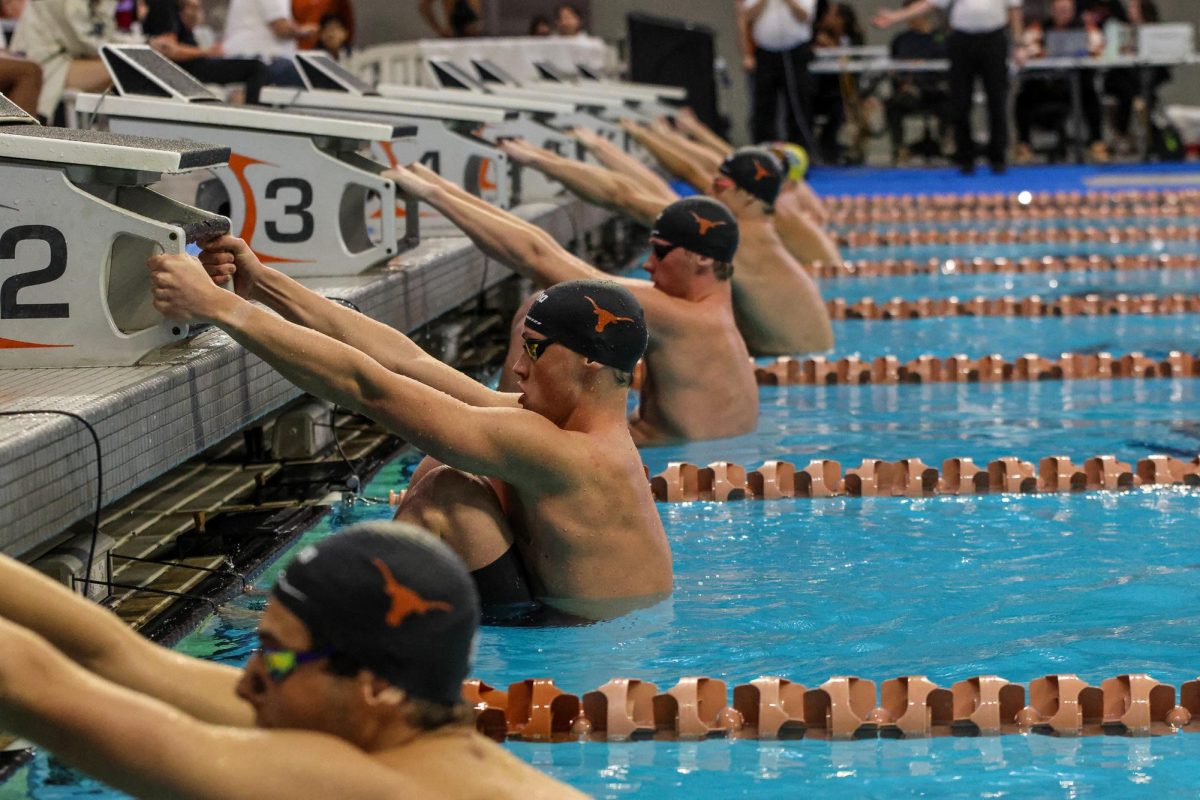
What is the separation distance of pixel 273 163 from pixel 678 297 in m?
1.49

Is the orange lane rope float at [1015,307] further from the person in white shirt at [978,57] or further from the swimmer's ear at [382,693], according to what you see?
the swimmer's ear at [382,693]

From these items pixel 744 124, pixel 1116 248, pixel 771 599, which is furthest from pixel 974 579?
pixel 744 124

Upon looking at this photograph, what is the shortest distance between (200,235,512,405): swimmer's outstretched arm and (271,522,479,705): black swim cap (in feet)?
Result: 6.69

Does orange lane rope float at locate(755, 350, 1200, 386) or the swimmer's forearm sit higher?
the swimmer's forearm

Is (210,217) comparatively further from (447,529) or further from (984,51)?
(984,51)

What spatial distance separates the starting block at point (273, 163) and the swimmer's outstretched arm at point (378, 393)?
103 inches

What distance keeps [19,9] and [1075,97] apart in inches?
363

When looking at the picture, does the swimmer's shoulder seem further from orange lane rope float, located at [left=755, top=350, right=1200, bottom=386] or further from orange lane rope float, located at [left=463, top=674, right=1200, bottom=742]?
orange lane rope float, located at [left=755, top=350, right=1200, bottom=386]

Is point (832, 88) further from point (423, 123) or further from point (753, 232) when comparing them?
point (753, 232)

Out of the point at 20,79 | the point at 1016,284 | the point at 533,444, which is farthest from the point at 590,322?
the point at 1016,284

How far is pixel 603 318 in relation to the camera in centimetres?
388

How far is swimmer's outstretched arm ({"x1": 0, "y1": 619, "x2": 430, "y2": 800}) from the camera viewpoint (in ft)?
6.26

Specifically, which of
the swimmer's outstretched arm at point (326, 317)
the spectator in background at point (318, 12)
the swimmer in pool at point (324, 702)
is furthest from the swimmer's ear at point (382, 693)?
the spectator in background at point (318, 12)

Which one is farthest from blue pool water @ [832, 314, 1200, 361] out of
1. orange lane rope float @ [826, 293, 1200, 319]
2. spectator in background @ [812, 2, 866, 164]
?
spectator in background @ [812, 2, 866, 164]
